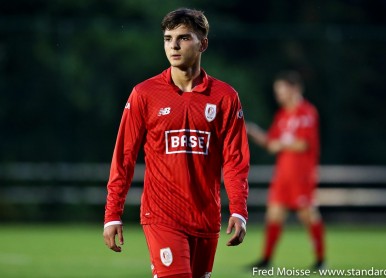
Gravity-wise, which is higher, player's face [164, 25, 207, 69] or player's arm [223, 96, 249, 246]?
player's face [164, 25, 207, 69]

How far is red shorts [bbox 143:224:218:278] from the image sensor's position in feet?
21.3

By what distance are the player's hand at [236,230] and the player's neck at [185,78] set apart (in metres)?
0.79

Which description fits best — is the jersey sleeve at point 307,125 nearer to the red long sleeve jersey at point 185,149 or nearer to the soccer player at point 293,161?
the soccer player at point 293,161

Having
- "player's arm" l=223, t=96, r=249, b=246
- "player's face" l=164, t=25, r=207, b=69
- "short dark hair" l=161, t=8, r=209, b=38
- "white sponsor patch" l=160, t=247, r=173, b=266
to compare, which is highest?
"short dark hair" l=161, t=8, r=209, b=38

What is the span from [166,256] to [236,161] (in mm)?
648

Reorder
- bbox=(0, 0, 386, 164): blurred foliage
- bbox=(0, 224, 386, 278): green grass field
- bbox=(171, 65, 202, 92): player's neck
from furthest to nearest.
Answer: bbox=(0, 0, 386, 164): blurred foliage → bbox=(0, 224, 386, 278): green grass field → bbox=(171, 65, 202, 92): player's neck

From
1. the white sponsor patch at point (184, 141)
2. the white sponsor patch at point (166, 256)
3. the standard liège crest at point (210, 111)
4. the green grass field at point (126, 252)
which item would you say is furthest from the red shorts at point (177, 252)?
the green grass field at point (126, 252)

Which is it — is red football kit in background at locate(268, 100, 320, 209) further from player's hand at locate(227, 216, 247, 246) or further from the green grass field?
player's hand at locate(227, 216, 247, 246)

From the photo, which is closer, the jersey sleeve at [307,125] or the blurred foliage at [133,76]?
the jersey sleeve at [307,125]

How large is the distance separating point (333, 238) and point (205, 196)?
11735mm

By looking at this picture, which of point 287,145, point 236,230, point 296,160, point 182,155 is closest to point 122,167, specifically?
point 182,155

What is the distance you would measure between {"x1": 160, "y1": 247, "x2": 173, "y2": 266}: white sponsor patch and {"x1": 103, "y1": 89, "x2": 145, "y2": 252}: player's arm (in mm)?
237

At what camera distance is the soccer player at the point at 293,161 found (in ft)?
43.9

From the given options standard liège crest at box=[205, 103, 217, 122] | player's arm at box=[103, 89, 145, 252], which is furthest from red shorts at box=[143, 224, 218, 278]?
standard liège crest at box=[205, 103, 217, 122]
